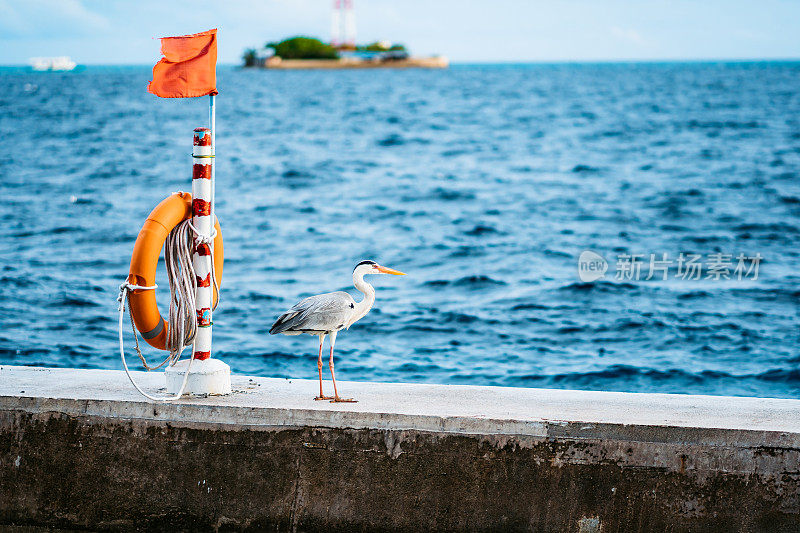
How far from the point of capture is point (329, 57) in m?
155

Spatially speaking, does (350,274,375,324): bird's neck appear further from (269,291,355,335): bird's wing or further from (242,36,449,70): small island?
(242,36,449,70): small island

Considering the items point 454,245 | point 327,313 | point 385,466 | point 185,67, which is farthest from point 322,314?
point 454,245

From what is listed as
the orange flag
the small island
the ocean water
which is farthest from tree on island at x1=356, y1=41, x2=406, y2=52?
the orange flag

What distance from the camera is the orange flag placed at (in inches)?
177

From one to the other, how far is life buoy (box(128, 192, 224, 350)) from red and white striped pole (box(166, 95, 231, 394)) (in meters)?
0.09

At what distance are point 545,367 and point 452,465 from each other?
5.21m

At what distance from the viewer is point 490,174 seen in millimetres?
27219

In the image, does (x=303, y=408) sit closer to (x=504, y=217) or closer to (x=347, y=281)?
(x=347, y=281)

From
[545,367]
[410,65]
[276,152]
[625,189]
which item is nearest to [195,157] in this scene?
[545,367]

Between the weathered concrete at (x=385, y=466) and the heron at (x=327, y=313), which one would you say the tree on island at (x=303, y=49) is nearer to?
the heron at (x=327, y=313)

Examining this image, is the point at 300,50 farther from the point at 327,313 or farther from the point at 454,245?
the point at 327,313

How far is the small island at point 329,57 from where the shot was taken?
15275 centimetres

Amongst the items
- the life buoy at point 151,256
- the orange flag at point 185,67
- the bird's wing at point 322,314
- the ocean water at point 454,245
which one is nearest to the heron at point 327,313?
the bird's wing at point 322,314

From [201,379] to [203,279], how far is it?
0.51 m
